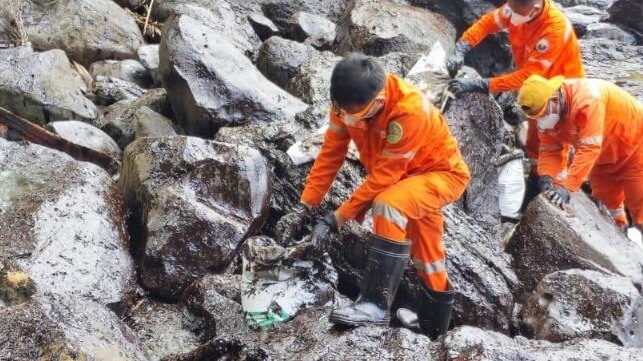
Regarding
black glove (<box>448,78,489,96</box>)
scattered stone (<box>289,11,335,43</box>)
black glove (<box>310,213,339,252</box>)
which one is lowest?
scattered stone (<box>289,11,335,43</box>)

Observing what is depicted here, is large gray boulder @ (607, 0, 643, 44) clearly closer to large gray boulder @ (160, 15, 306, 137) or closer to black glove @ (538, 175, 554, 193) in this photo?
black glove @ (538, 175, 554, 193)

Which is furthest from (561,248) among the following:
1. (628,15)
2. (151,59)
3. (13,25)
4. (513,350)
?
(628,15)

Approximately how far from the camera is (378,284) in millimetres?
3863

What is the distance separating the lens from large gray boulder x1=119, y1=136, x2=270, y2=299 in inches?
182

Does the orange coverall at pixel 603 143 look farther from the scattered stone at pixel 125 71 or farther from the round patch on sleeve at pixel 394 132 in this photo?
the scattered stone at pixel 125 71

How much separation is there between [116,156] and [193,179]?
1.57 metres

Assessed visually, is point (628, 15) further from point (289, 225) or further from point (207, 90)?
point (289, 225)

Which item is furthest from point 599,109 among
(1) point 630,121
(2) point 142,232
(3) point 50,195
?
(3) point 50,195

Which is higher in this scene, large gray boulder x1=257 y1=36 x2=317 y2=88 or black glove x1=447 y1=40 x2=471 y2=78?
black glove x1=447 y1=40 x2=471 y2=78

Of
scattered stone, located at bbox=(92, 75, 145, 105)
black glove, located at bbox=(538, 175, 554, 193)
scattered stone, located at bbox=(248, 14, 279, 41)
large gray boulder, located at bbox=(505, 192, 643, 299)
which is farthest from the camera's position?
scattered stone, located at bbox=(248, 14, 279, 41)

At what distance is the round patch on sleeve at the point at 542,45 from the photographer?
6.26 m

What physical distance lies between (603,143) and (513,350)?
116 inches

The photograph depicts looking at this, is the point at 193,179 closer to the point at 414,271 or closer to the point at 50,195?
the point at 50,195

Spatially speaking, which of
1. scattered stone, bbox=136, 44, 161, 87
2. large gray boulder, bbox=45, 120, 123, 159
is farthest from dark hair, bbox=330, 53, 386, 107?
scattered stone, bbox=136, 44, 161, 87
